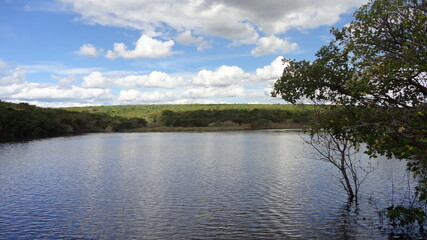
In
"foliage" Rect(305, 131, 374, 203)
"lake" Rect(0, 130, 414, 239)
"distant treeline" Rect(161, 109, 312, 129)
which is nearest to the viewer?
"lake" Rect(0, 130, 414, 239)

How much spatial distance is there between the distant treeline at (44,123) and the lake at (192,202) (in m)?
77.1

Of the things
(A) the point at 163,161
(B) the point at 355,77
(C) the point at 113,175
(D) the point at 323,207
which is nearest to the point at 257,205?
(D) the point at 323,207

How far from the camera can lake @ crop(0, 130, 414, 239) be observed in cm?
1672

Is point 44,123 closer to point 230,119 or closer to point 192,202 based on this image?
point 230,119

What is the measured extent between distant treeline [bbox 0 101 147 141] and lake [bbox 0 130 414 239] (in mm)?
77062

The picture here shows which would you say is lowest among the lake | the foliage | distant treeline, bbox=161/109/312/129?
the lake

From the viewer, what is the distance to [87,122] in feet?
516

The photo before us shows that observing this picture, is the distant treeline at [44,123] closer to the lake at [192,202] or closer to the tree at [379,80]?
the lake at [192,202]

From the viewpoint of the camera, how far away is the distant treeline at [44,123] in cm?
10362

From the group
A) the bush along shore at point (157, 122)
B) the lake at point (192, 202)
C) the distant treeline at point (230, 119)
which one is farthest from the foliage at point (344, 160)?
the distant treeline at point (230, 119)

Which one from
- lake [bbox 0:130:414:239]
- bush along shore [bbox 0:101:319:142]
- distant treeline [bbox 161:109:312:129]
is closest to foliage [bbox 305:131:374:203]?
lake [bbox 0:130:414:239]

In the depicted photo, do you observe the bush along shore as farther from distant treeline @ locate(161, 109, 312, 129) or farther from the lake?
the lake

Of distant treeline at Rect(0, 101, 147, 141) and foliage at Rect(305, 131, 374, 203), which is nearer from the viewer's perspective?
foliage at Rect(305, 131, 374, 203)

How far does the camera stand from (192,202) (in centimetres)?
2227
